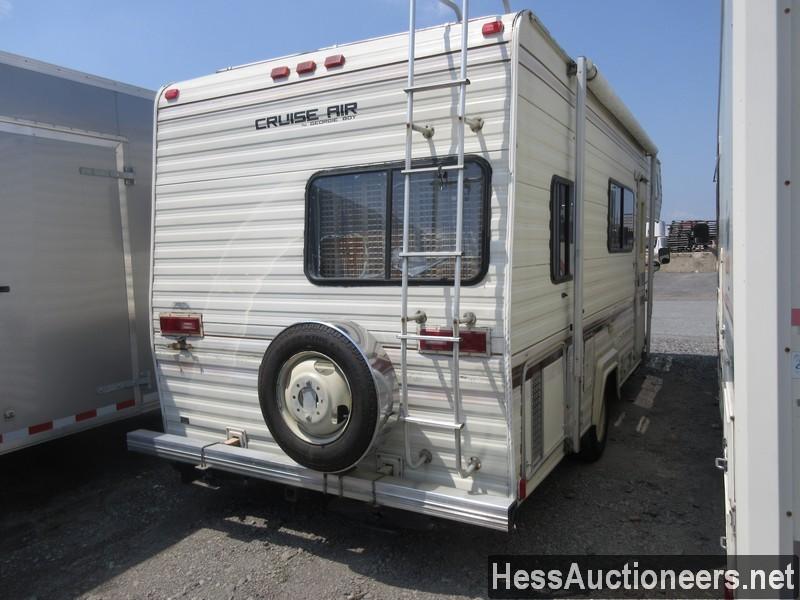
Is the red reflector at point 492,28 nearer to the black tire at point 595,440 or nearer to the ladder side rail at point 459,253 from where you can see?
the ladder side rail at point 459,253

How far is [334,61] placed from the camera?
3.49 metres

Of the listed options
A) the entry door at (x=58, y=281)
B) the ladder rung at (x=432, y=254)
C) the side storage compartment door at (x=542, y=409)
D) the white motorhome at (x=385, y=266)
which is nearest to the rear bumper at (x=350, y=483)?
the white motorhome at (x=385, y=266)

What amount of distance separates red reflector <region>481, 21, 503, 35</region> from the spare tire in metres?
1.64

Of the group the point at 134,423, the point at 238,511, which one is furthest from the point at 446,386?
the point at 134,423

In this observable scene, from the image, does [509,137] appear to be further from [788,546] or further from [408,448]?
[788,546]

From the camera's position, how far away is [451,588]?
3229mm

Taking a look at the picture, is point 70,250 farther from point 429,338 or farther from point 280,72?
point 429,338

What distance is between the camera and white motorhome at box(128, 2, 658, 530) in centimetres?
307

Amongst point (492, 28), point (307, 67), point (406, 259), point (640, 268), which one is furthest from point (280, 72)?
point (640, 268)

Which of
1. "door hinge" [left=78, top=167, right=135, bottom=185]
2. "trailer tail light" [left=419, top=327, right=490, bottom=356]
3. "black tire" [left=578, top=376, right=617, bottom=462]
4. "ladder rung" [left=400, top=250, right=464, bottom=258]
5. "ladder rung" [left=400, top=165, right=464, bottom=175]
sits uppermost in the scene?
"door hinge" [left=78, top=167, right=135, bottom=185]

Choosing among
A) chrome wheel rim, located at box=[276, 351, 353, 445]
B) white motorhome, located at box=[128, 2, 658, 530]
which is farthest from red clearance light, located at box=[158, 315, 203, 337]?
chrome wheel rim, located at box=[276, 351, 353, 445]

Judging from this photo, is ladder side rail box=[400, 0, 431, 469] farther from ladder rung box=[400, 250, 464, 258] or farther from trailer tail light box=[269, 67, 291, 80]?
trailer tail light box=[269, 67, 291, 80]

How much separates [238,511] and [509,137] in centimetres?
302

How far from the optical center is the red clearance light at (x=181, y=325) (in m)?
4.02
